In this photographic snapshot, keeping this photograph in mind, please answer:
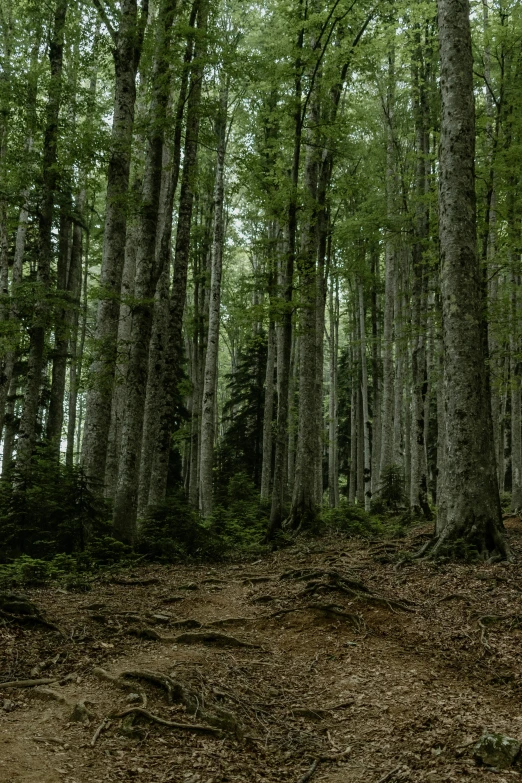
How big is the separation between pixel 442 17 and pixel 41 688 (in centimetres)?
1011

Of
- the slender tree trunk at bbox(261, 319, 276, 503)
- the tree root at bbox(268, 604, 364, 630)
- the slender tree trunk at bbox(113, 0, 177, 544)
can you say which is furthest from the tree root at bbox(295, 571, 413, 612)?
the slender tree trunk at bbox(261, 319, 276, 503)

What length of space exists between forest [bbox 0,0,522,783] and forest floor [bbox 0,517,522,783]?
27mm

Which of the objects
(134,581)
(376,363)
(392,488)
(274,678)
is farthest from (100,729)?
(376,363)

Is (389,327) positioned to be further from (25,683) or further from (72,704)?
(72,704)

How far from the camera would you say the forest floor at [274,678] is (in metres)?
3.72

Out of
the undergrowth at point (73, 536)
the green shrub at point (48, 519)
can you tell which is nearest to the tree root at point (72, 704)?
the undergrowth at point (73, 536)

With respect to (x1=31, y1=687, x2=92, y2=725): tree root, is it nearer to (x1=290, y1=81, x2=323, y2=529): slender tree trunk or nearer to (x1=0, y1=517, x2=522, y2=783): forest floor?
(x1=0, y1=517, x2=522, y2=783): forest floor

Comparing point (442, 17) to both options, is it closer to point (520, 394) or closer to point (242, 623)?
point (242, 623)

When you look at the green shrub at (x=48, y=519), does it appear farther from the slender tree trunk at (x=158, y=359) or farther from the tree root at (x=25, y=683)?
the tree root at (x=25, y=683)

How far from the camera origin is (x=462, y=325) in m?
8.35

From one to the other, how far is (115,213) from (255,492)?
10.2 m

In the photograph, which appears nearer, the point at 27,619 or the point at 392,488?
the point at 27,619

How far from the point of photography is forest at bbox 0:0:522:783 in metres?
4.20

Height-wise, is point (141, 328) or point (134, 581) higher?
point (141, 328)
